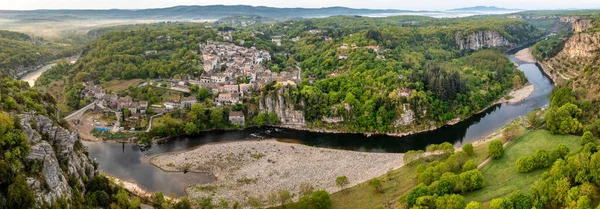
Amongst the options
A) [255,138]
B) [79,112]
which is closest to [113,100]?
[79,112]

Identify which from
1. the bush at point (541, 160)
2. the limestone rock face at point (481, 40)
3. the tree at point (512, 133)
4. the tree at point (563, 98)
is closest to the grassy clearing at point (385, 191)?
the bush at point (541, 160)

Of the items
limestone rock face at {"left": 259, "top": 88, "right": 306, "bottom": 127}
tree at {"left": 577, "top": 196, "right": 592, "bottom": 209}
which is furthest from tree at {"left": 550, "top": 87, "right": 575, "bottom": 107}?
limestone rock face at {"left": 259, "top": 88, "right": 306, "bottom": 127}

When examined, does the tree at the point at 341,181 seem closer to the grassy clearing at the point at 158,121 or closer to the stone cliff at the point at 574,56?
the grassy clearing at the point at 158,121

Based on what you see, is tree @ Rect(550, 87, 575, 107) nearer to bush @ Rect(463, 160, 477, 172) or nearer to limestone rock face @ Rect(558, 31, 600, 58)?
bush @ Rect(463, 160, 477, 172)

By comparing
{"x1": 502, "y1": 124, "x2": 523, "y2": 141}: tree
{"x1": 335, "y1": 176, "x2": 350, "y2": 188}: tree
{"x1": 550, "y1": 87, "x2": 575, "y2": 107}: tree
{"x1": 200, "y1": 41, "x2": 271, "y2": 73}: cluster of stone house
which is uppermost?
{"x1": 200, "y1": 41, "x2": 271, "y2": 73}: cluster of stone house

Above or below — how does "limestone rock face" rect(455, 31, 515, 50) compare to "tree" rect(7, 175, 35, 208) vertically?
above
